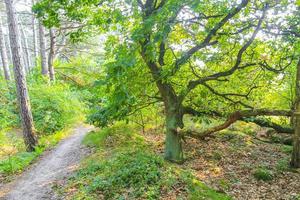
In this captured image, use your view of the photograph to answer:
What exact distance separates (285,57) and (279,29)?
785 millimetres

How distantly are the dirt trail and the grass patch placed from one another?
1.59ft

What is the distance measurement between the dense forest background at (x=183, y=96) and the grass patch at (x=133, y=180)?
0.03 meters

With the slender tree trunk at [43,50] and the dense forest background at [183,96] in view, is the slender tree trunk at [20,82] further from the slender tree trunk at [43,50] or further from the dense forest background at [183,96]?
the slender tree trunk at [43,50]

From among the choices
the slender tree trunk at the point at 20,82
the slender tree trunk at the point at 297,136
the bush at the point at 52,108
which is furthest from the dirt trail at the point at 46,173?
the slender tree trunk at the point at 297,136

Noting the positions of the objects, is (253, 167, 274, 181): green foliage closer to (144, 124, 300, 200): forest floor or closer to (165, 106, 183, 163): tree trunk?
(144, 124, 300, 200): forest floor

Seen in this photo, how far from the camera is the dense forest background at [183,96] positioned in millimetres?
5754

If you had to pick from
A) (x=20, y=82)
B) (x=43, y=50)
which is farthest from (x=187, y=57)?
(x=43, y=50)

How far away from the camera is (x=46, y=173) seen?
7.33m

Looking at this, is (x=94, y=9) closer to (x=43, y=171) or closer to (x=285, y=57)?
(x=43, y=171)

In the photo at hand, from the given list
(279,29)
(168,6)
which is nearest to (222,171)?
(279,29)

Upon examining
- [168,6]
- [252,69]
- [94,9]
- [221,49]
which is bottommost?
[252,69]

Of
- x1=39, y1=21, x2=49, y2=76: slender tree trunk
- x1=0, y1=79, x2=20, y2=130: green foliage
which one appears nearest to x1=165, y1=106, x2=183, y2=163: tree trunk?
x1=0, y1=79, x2=20, y2=130: green foliage

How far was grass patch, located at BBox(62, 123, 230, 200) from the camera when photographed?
5609 millimetres

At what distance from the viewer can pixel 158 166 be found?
6.67 meters
